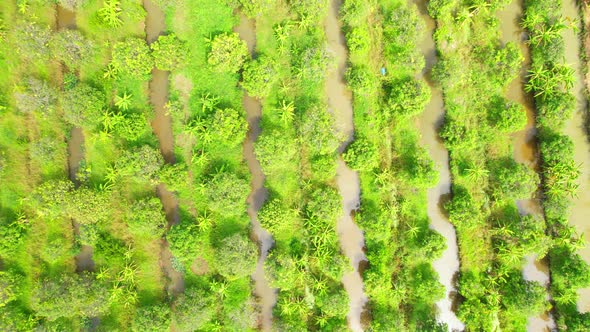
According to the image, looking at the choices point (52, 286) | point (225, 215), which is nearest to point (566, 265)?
point (225, 215)

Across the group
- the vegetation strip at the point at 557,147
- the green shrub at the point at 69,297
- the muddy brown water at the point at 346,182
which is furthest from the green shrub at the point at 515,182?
the green shrub at the point at 69,297

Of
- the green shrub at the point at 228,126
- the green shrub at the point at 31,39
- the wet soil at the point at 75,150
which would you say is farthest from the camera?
the wet soil at the point at 75,150

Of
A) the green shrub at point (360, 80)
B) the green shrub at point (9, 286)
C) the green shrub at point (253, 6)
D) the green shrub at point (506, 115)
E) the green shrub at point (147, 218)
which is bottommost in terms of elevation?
the green shrub at point (9, 286)

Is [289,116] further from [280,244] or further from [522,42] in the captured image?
[522,42]

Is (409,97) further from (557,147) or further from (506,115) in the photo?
(557,147)

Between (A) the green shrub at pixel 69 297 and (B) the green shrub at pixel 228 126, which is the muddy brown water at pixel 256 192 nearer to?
(B) the green shrub at pixel 228 126

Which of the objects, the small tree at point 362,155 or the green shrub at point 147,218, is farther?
the small tree at point 362,155
